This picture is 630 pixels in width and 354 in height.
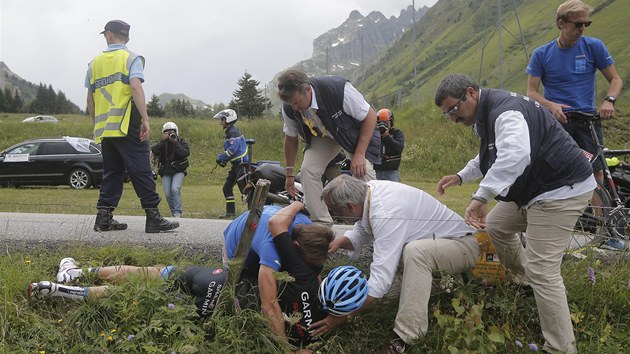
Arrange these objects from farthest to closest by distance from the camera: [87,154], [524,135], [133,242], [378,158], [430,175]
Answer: [430,175] → [87,154] → [133,242] → [378,158] → [524,135]

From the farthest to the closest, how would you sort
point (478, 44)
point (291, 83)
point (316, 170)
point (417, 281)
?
point (478, 44)
point (316, 170)
point (291, 83)
point (417, 281)

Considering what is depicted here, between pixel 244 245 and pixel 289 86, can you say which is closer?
pixel 244 245

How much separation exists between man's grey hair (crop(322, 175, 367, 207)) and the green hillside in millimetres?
18611

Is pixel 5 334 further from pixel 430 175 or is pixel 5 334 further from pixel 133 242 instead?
pixel 430 175

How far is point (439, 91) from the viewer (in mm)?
3244

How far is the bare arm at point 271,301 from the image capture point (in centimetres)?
332

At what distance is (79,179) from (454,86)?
46.0 ft

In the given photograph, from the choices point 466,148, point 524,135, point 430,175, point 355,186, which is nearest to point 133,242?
point 355,186

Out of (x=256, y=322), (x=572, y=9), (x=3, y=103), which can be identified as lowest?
(x=256, y=322)

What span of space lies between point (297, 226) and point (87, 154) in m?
13.3

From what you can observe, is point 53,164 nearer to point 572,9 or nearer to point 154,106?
point 572,9

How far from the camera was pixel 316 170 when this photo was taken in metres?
4.50

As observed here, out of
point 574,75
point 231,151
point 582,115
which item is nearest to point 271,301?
point 582,115

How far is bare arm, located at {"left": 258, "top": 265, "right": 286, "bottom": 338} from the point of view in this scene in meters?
3.32
